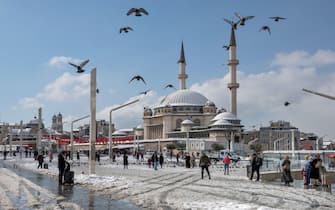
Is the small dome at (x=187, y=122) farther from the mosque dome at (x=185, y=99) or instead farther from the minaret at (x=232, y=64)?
the minaret at (x=232, y=64)

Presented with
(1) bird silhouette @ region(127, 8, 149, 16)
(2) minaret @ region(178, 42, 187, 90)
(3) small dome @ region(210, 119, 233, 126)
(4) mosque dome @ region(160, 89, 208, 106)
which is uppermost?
(2) minaret @ region(178, 42, 187, 90)

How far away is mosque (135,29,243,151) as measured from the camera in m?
99.9

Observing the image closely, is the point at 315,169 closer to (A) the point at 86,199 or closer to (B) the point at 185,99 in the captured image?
(A) the point at 86,199

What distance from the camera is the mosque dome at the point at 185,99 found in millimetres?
118312

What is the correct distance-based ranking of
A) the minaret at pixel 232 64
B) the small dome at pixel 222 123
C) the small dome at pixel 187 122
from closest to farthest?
1. the minaret at pixel 232 64
2. the small dome at pixel 222 123
3. the small dome at pixel 187 122

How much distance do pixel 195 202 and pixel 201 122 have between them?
106 m

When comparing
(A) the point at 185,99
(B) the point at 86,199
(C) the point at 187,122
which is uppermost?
(A) the point at 185,99

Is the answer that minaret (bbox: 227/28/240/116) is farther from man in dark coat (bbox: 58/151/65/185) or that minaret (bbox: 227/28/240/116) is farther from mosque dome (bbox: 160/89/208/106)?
man in dark coat (bbox: 58/151/65/185)

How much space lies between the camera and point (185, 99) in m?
119

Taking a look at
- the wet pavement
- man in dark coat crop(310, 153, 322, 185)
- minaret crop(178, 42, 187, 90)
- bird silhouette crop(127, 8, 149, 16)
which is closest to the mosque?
minaret crop(178, 42, 187, 90)

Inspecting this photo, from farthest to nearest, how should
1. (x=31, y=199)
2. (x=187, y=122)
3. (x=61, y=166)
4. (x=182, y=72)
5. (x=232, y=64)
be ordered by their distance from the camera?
(x=182, y=72), (x=187, y=122), (x=232, y=64), (x=61, y=166), (x=31, y=199)

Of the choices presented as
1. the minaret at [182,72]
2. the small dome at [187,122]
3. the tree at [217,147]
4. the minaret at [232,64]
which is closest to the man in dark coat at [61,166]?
the tree at [217,147]

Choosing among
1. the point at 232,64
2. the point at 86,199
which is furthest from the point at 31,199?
the point at 232,64

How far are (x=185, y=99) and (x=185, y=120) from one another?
25.1ft
